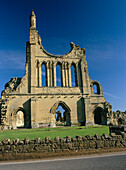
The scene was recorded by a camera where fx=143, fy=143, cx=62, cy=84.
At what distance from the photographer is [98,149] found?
594cm

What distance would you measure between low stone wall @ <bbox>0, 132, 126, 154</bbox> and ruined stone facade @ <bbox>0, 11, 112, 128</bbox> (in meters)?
14.6

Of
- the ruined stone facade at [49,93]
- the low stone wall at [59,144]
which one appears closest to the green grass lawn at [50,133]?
the low stone wall at [59,144]

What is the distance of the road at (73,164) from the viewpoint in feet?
14.3

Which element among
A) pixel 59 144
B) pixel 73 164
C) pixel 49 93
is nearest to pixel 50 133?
pixel 59 144

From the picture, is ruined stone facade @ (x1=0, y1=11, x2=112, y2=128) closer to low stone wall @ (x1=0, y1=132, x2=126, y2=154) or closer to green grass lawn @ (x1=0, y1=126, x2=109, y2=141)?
green grass lawn @ (x1=0, y1=126, x2=109, y2=141)

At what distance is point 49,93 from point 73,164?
1695cm

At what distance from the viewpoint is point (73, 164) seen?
4691mm

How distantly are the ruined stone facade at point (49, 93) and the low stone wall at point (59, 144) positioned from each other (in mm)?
14628

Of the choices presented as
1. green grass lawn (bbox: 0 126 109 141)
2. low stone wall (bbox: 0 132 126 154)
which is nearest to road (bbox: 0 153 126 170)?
low stone wall (bbox: 0 132 126 154)

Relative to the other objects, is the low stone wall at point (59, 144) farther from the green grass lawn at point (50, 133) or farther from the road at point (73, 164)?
the green grass lawn at point (50, 133)

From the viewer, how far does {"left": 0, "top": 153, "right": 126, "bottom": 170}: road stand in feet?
14.3

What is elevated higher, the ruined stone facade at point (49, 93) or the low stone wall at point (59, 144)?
the ruined stone facade at point (49, 93)

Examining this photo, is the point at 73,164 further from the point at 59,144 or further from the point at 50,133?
→ the point at 50,133

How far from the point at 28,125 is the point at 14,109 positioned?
3014mm
